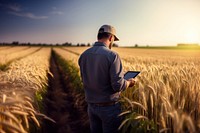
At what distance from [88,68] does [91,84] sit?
0.26 metres

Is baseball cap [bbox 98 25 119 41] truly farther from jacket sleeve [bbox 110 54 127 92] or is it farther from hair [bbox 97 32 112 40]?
jacket sleeve [bbox 110 54 127 92]

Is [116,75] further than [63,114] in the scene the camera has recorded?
No

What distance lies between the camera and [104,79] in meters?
4.31

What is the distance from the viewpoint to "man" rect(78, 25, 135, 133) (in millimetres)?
4203

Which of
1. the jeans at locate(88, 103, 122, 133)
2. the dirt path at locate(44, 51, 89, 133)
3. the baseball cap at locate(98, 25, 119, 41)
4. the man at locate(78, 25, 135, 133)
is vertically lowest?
the dirt path at locate(44, 51, 89, 133)

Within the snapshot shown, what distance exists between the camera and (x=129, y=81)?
4484mm

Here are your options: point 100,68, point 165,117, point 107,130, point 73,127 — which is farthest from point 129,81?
point 73,127

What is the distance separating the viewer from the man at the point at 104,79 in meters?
4.20

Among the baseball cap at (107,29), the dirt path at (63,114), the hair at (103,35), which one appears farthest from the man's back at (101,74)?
the dirt path at (63,114)

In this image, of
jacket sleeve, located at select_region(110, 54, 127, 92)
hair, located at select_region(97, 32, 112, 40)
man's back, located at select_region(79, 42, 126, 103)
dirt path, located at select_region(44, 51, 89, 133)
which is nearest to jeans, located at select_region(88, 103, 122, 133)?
man's back, located at select_region(79, 42, 126, 103)

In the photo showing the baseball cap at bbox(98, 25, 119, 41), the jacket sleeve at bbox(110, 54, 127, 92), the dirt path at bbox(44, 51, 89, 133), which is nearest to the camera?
the jacket sleeve at bbox(110, 54, 127, 92)

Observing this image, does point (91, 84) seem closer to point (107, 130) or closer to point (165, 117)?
point (107, 130)

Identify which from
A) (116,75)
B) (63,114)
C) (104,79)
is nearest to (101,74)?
(104,79)

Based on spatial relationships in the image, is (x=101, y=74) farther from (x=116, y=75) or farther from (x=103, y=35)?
(x=103, y=35)
